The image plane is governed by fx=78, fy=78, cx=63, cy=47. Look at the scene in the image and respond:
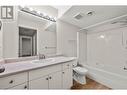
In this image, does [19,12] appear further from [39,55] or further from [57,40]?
[57,40]

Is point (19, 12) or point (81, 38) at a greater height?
point (19, 12)

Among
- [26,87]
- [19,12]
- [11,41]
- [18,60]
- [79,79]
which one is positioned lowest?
[79,79]

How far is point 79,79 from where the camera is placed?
2.34m

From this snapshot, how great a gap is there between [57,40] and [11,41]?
1193 mm

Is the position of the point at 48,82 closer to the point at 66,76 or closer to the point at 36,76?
the point at 36,76

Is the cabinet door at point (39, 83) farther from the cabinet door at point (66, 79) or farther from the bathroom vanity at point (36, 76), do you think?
the cabinet door at point (66, 79)

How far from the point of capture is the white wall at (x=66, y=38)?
245 centimetres

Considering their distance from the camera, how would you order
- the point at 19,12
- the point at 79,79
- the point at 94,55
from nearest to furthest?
the point at 19,12
the point at 79,79
the point at 94,55

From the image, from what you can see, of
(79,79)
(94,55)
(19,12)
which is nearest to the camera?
(19,12)

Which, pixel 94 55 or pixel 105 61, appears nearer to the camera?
pixel 105 61

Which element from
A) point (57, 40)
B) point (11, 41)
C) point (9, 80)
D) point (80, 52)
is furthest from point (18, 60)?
point (80, 52)

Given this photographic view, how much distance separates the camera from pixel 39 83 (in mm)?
1235

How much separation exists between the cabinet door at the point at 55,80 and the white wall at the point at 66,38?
93cm
